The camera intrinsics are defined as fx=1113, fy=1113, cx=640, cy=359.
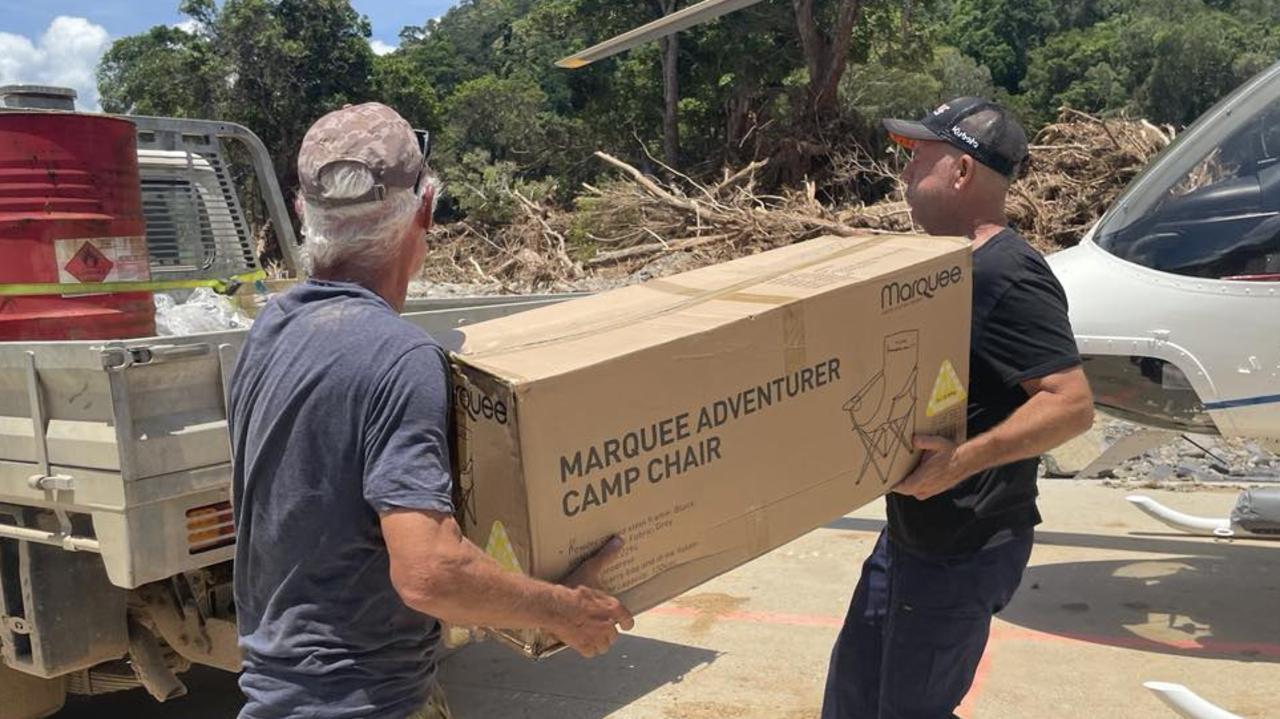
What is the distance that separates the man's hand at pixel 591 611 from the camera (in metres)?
1.88

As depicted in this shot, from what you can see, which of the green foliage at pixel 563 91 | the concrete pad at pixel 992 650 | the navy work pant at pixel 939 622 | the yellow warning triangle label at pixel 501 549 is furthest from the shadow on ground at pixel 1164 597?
the green foliage at pixel 563 91

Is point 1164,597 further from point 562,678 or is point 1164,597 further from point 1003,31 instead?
point 1003,31

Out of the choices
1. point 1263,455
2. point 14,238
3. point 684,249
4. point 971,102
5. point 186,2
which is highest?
point 186,2

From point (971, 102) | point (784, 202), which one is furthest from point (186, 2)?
point (971, 102)

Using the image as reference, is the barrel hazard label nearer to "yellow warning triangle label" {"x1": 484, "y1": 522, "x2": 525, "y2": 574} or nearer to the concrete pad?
the concrete pad

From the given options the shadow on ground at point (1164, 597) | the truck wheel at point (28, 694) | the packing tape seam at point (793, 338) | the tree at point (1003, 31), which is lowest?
the shadow on ground at point (1164, 597)

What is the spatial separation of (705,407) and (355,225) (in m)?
0.75

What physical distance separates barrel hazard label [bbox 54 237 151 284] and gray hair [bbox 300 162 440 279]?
234 centimetres

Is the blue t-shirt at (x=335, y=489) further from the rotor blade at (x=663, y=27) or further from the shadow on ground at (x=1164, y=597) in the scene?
the shadow on ground at (x=1164, y=597)

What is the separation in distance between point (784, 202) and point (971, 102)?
1379cm

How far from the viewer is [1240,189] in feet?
16.5

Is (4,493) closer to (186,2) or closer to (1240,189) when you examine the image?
(1240,189)

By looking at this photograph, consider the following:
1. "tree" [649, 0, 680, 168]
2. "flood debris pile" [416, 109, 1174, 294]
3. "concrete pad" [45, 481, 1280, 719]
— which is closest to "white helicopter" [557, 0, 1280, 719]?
"concrete pad" [45, 481, 1280, 719]

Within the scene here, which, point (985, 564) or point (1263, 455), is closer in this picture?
point (985, 564)
